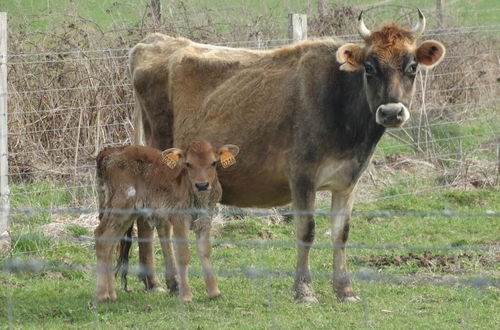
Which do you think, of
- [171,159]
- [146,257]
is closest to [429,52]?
[171,159]

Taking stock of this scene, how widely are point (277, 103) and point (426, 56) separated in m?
1.38

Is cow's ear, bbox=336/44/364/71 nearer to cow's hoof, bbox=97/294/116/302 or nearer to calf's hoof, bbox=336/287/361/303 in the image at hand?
calf's hoof, bbox=336/287/361/303

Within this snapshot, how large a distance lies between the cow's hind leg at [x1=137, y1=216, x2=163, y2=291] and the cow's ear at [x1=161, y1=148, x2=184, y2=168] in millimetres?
749

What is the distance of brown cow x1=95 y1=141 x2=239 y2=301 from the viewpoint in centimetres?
873

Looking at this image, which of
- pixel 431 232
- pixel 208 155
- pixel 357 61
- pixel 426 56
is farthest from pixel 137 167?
pixel 431 232

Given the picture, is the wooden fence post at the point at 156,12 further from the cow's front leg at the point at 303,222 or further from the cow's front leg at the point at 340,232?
the cow's front leg at the point at 303,222

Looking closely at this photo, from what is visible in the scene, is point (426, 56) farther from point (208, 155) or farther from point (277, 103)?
point (208, 155)

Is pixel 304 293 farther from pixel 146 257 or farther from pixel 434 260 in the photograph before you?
pixel 434 260

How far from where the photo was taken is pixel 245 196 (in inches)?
383

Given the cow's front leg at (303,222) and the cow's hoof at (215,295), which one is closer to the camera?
the cow's hoof at (215,295)

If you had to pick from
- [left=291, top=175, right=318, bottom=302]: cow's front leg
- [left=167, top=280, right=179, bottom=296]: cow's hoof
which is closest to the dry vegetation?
[left=167, top=280, right=179, bottom=296]: cow's hoof

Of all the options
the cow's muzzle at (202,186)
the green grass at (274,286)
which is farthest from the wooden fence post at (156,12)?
the cow's muzzle at (202,186)

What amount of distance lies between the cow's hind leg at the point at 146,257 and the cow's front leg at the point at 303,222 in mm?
1290

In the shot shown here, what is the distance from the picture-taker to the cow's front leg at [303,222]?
29.1 feet
